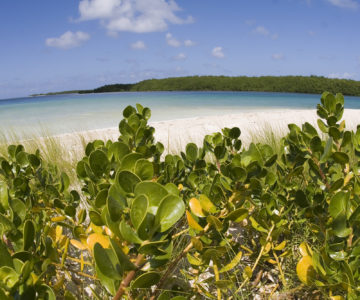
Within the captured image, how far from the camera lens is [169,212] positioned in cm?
38

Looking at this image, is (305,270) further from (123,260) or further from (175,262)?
(123,260)

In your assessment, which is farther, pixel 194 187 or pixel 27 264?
pixel 194 187

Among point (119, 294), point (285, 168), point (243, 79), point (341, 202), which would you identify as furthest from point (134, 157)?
point (243, 79)

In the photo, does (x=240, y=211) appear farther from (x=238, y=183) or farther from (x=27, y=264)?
(x=27, y=264)

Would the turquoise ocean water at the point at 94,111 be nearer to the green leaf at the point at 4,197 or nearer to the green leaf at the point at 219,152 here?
the green leaf at the point at 219,152

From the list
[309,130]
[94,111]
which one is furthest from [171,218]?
[94,111]

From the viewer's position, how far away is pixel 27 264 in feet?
1.19

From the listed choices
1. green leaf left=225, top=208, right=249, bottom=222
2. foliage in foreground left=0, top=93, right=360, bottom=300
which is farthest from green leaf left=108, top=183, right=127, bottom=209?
green leaf left=225, top=208, right=249, bottom=222

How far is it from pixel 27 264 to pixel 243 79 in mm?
32188

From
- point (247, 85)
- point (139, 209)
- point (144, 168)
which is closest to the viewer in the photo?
point (139, 209)

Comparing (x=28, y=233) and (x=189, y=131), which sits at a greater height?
(x=28, y=233)

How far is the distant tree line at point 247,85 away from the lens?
2737 cm

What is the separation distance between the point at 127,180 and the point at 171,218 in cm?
10

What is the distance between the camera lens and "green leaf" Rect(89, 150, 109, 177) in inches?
24.5
